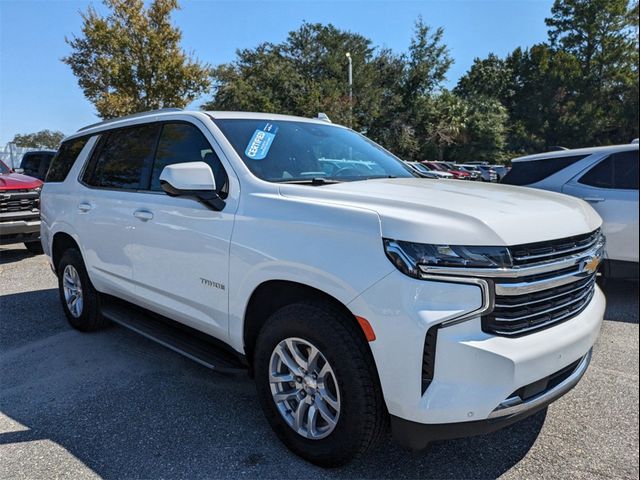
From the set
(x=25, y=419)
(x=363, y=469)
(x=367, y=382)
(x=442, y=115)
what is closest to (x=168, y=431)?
(x=25, y=419)

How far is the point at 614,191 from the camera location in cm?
156

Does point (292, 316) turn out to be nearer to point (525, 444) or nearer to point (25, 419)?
point (525, 444)

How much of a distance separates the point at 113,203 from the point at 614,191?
3.46m

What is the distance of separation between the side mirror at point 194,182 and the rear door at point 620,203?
1951 millimetres

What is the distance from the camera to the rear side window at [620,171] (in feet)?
4.26

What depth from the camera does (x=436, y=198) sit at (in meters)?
2.33

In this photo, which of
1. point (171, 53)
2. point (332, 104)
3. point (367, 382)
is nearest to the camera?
point (367, 382)

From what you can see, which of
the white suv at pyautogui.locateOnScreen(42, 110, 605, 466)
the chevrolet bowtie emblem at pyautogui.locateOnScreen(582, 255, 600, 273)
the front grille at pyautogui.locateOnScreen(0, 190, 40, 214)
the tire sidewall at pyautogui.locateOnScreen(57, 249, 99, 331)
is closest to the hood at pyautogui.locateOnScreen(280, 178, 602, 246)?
the white suv at pyautogui.locateOnScreen(42, 110, 605, 466)

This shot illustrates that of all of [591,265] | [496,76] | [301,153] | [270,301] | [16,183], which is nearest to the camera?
[591,265]

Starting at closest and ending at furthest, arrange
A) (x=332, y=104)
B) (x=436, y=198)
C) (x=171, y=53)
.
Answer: (x=436, y=198) < (x=171, y=53) < (x=332, y=104)

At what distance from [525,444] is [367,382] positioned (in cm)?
114

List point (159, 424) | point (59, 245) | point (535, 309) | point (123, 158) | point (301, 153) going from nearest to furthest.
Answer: point (535, 309)
point (159, 424)
point (301, 153)
point (123, 158)
point (59, 245)

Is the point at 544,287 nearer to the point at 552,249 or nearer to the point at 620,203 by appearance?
the point at 552,249

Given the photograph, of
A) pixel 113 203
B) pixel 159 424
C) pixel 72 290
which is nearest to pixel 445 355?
pixel 159 424
